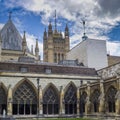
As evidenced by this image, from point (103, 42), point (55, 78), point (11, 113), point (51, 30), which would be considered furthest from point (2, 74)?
point (51, 30)

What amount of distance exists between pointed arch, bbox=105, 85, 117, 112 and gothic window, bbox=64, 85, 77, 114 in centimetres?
833

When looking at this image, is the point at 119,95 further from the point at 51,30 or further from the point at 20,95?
the point at 51,30

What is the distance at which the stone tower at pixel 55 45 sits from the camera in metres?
105

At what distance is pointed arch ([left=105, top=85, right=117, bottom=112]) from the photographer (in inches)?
1273

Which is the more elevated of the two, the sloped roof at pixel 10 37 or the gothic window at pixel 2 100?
the sloped roof at pixel 10 37

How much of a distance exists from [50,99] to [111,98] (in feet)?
33.9

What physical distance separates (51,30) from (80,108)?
70.2 m

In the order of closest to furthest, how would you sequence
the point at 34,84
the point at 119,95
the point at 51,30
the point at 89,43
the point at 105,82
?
the point at 119,95 < the point at 105,82 < the point at 34,84 < the point at 89,43 < the point at 51,30

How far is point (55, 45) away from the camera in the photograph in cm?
10694

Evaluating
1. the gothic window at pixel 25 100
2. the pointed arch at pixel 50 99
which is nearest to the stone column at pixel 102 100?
the pointed arch at pixel 50 99

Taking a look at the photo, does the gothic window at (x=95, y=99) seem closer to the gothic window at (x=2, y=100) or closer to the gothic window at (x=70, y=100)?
the gothic window at (x=70, y=100)

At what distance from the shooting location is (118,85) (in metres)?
30.9

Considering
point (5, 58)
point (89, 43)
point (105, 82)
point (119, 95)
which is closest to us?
point (119, 95)

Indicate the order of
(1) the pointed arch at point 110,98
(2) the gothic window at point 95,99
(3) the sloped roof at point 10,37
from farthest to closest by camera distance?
1. (3) the sloped roof at point 10,37
2. (2) the gothic window at point 95,99
3. (1) the pointed arch at point 110,98
